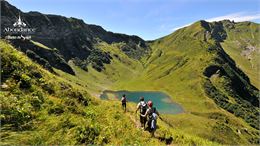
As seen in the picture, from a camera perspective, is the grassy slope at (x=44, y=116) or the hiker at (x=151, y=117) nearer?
the grassy slope at (x=44, y=116)

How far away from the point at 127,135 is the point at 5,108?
8.14 meters

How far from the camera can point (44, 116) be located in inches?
674

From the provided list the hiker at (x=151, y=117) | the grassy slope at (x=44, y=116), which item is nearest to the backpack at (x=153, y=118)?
the hiker at (x=151, y=117)

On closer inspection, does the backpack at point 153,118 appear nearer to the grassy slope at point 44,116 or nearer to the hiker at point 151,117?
the hiker at point 151,117

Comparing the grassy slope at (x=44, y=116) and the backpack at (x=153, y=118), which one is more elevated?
the grassy slope at (x=44, y=116)

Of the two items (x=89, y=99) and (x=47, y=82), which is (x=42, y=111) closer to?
(x=47, y=82)

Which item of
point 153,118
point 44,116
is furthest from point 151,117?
point 44,116

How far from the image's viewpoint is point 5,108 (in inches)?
624

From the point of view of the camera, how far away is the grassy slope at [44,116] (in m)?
14.6

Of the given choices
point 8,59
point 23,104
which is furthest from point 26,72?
point 23,104

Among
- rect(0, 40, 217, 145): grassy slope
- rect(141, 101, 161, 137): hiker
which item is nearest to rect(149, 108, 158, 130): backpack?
rect(141, 101, 161, 137): hiker

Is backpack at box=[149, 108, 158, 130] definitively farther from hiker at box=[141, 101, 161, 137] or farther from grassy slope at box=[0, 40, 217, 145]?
grassy slope at box=[0, 40, 217, 145]

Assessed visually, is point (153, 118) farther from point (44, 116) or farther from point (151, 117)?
point (44, 116)

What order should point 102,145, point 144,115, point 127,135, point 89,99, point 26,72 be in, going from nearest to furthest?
point 102,145 → point 127,135 → point 26,72 → point 144,115 → point 89,99
